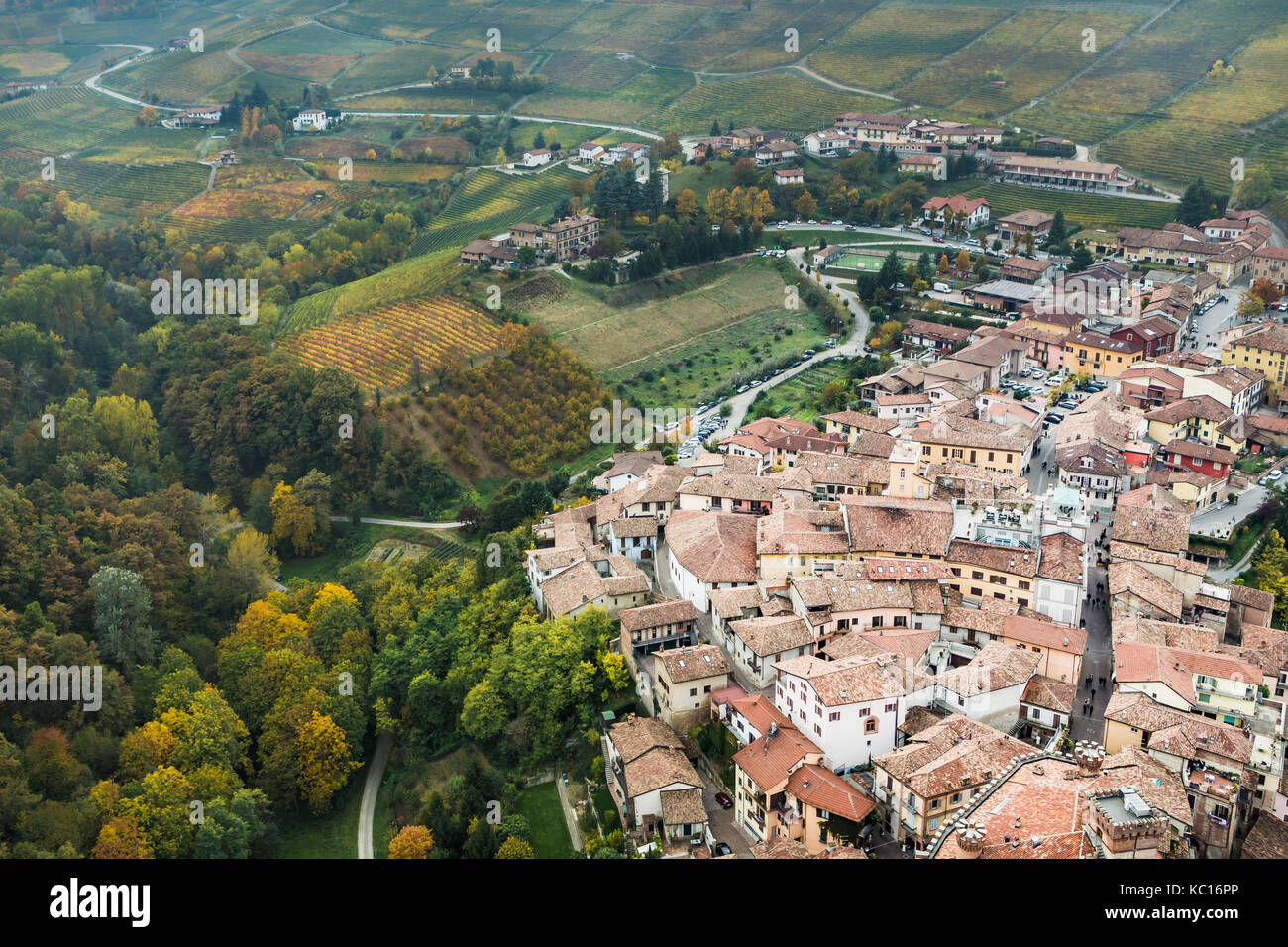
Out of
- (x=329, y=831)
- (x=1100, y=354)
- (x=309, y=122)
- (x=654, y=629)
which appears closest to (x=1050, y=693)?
(x=654, y=629)

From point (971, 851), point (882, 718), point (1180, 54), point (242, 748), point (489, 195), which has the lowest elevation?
point (242, 748)

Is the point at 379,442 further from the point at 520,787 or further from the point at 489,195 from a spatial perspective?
the point at 489,195

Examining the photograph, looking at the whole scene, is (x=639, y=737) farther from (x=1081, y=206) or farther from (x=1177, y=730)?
(x=1081, y=206)

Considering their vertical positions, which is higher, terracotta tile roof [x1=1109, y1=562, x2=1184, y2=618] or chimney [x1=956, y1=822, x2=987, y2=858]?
chimney [x1=956, y1=822, x2=987, y2=858]

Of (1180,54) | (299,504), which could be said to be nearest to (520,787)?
(299,504)

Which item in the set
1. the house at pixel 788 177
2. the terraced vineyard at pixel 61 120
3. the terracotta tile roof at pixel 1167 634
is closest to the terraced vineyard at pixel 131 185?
the terraced vineyard at pixel 61 120

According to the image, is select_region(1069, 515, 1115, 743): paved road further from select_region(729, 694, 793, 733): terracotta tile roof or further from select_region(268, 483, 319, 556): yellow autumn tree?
select_region(268, 483, 319, 556): yellow autumn tree

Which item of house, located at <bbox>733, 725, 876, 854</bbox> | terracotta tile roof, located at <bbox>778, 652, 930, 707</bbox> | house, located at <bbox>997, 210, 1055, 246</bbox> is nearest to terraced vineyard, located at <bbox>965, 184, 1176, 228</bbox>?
house, located at <bbox>997, 210, 1055, 246</bbox>
